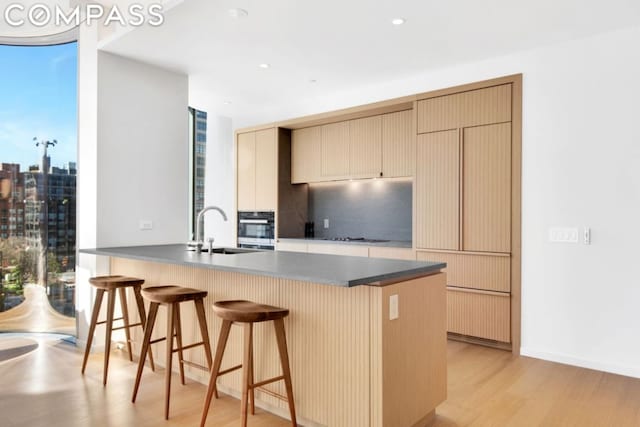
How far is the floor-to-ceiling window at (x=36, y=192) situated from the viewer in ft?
13.7

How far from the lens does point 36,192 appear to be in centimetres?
422

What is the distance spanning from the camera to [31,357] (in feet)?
11.9

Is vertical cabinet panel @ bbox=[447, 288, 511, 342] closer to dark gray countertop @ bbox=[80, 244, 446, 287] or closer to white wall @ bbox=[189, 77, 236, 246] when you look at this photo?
dark gray countertop @ bbox=[80, 244, 446, 287]

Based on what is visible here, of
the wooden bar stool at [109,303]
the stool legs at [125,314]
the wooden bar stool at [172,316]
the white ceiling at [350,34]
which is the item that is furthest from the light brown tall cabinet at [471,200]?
the stool legs at [125,314]

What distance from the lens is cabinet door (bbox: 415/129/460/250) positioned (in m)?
4.10

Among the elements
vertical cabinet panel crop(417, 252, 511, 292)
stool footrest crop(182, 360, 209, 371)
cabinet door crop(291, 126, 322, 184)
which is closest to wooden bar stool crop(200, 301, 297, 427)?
stool footrest crop(182, 360, 209, 371)

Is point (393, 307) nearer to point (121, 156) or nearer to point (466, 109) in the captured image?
point (466, 109)

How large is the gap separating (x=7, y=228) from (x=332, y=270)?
3587mm

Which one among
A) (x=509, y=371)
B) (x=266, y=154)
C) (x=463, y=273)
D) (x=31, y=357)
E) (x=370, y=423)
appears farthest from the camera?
(x=266, y=154)

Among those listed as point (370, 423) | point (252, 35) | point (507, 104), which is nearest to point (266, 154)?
point (252, 35)

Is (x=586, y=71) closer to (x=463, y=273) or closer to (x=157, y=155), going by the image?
(x=463, y=273)

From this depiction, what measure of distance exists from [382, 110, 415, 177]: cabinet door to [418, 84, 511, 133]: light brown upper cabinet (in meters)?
0.28

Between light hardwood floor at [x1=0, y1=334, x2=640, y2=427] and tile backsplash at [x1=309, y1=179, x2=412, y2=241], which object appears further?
tile backsplash at [x1=309, y1=179, x2=412, y2=241]

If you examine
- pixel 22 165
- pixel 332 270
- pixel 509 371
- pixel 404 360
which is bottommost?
pixel 509 371
